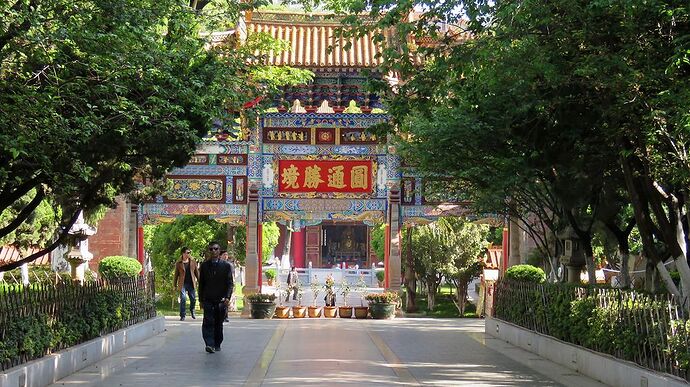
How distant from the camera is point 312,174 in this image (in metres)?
28.9

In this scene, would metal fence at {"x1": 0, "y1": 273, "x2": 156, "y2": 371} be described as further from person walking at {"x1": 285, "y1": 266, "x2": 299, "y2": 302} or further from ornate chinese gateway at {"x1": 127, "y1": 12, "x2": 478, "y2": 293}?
person walking at {"x1": 285, "y1": 266, "x2": 299, "y2": 302}

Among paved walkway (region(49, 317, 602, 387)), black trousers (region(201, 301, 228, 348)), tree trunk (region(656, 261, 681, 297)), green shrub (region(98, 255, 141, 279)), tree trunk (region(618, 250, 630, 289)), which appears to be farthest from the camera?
green shrub (region(98, 255, 141, 279))

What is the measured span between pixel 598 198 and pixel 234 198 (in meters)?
13.1

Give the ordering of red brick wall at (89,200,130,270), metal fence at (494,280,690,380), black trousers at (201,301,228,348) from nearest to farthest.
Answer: metal fence at (494,280,690,380), black trousers at (201,301,228,348), red brick wall at (89,200,130,270)

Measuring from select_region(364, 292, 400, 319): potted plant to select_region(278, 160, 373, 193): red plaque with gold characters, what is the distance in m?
3.21

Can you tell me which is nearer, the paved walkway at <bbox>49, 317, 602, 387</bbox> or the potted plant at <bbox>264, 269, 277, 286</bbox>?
the paved walkway at <bbox>49, 317, 602, 387</bbox>

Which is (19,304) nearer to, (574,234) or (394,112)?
(394,112)

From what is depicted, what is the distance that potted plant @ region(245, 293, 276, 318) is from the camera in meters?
27.5

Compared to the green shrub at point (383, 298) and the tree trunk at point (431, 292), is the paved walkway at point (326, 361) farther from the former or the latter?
the tree trunk at point (431, 292)

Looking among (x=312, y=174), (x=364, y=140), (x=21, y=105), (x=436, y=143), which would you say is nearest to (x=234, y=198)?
(x=312, y=174)

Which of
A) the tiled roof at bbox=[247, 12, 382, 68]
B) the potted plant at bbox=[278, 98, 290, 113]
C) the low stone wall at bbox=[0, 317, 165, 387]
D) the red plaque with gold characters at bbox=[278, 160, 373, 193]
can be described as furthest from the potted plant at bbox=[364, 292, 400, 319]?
the low stone wall at bbox=[0, 317, 165, 387]

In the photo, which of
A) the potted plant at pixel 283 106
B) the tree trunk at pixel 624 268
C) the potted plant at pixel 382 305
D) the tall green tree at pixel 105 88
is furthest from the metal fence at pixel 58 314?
the potted plant at pixel 382 305

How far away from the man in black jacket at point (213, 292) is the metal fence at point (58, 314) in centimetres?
163

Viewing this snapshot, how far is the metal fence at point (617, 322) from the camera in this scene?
10672 mm
